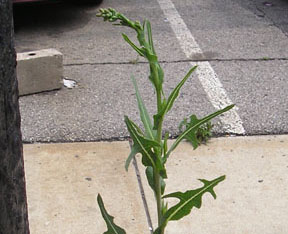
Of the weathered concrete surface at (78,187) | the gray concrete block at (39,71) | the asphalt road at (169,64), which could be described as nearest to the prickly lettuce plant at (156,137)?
the weathered concrete surface at (78,187)

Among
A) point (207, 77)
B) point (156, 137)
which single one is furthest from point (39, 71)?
point (156, 137)

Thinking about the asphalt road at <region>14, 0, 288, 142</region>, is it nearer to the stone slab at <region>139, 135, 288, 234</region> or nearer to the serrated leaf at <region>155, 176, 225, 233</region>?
the stone slab at <region>139, 135, 288, 234</region>

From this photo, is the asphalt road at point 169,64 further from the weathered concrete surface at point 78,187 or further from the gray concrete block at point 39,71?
the weathered concrete surface at point 78,187

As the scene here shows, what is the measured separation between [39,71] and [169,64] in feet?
4.29

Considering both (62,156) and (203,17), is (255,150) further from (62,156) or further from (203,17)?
(203,17)

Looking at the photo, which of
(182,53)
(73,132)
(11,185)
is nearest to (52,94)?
(73,132)

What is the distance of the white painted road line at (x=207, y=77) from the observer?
14.7ft

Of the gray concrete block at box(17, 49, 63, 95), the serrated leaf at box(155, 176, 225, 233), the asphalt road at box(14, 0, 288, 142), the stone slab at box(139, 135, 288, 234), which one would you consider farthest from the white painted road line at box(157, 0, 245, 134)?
the serrated leaf at box(155, 176, 225, 233)

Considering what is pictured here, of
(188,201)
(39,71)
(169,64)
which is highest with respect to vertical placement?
(188,201)

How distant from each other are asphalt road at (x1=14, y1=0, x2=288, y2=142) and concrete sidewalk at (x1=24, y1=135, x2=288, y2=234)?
0.83 feet

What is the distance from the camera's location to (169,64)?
18.7 ft

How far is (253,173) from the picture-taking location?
3807 mm

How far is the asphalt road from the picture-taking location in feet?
14.7

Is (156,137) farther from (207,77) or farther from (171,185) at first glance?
(207,77)
